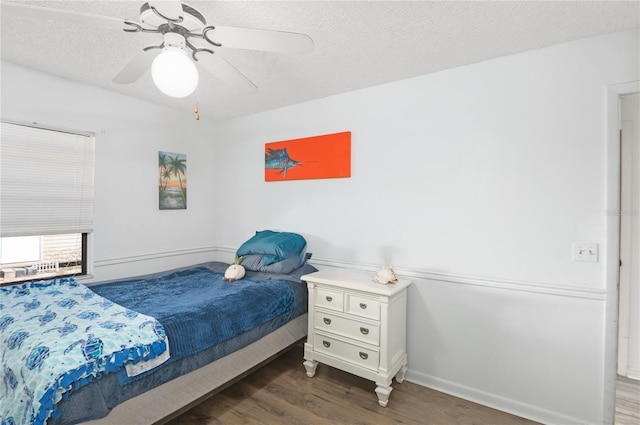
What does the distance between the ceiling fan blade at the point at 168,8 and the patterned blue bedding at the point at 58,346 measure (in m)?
1.52

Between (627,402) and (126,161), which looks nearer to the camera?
(627,402)

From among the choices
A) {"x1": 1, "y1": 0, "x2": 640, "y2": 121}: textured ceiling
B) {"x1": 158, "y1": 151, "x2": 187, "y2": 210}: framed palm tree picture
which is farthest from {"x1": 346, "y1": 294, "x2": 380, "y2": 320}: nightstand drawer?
{"x1": 158, "y1": 151, "x2": 187, "y2": 210}: framed palm tree picture

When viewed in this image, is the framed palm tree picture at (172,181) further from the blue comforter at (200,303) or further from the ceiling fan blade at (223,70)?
the ceiling fan blade at (223,70)

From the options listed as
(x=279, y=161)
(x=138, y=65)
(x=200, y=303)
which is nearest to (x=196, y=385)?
(x=200, y=303)

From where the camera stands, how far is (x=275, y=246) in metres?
2.87

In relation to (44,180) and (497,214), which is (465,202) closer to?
(497,214)

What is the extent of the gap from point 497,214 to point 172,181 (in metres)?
3.21

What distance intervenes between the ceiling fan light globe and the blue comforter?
1317mm

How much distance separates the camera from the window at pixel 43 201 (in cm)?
230

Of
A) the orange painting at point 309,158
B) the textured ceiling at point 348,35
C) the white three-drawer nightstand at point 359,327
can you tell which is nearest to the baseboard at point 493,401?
the white three-drawer nightstand at point 359,327

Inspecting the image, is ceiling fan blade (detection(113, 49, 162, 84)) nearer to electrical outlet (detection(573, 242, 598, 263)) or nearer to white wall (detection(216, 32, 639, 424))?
white wall (detection(216, 32, 639, 424))

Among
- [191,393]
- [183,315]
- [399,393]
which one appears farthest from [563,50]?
[191,393]

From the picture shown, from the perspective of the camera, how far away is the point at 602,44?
187 centimetres

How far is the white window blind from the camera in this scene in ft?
7.50
